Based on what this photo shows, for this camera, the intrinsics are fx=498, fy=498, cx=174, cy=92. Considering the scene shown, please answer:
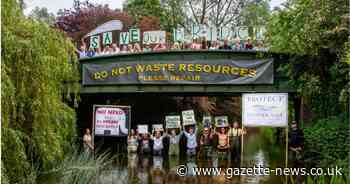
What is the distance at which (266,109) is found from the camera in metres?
14.8

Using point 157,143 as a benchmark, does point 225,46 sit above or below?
above

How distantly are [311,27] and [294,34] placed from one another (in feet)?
4.39

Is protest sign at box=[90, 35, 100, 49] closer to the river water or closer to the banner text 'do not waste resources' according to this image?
the banner text 'do not waste resources'

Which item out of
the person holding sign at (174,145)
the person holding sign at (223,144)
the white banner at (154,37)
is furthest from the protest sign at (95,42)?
the person holding sign at (223,144)

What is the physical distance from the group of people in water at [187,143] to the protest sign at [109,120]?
99cm

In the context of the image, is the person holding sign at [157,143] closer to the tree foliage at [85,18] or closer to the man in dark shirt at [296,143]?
the man in dark shirt at [296,143]

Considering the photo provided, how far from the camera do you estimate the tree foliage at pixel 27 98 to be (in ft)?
24.0

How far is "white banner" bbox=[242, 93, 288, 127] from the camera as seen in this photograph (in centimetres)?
1465

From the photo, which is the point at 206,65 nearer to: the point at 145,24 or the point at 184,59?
the point at 184,59

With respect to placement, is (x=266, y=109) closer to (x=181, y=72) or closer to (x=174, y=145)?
(x=181, y=72)

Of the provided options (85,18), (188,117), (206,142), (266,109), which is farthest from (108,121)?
(85,18)

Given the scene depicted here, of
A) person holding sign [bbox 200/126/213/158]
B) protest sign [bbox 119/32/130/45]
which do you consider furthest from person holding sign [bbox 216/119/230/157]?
protest sign [bbox 119/32/130/45]

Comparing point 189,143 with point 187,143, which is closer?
point 189,143

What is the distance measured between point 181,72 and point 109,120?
3.21 meters
